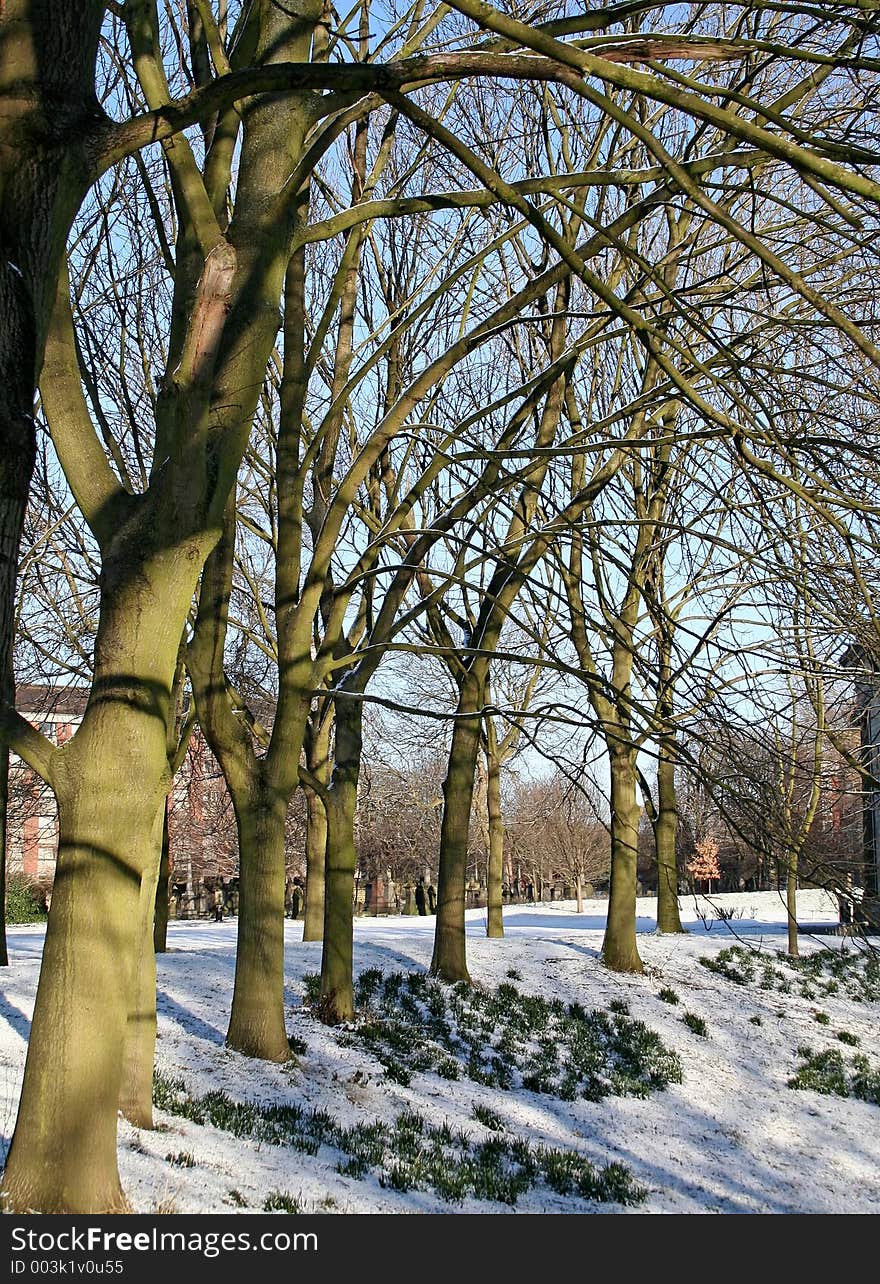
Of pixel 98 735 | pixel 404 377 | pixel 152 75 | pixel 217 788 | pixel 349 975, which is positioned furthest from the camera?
pixel 217 788

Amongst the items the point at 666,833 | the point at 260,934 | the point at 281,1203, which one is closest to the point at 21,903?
the point at 666,833

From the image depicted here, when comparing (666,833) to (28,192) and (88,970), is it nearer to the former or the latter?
(88,970)

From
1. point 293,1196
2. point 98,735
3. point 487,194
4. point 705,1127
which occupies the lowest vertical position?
point 705,1127

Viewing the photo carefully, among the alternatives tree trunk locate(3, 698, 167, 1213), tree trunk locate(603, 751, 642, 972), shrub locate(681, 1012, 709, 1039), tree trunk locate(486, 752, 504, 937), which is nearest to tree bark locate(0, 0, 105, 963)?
tree trunk locate(3, 698, 167, 1213)

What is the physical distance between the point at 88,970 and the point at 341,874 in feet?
21.2

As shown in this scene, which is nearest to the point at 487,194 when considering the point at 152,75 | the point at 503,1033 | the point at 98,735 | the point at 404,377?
the point at 152,75

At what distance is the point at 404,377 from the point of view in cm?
1289

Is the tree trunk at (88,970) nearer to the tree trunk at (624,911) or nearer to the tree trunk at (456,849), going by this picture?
the tree trunk at (456,849)

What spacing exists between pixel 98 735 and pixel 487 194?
11.8 feet

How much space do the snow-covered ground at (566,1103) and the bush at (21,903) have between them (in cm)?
1615

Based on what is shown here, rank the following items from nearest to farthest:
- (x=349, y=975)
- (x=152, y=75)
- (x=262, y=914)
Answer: (x=152, y=75) → (x=262, y=914) → (x=349, y=975)

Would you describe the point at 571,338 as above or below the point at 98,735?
above

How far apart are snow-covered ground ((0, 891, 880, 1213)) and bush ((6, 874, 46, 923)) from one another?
1615 centimetres

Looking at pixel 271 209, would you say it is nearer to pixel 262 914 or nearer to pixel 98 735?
pixel 98 735
